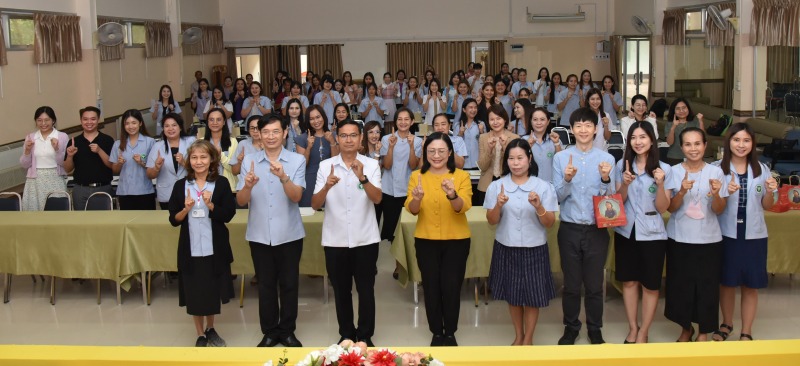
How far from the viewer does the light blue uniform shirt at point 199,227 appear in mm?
5719

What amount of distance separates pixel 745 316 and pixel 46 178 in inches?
231

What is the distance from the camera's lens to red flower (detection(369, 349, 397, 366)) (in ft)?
10.1

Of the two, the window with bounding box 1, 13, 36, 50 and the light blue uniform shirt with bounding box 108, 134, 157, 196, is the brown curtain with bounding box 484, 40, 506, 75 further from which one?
the light blue uniform shirt with bounding box 108, 134, 157, 196

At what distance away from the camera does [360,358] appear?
123 inches

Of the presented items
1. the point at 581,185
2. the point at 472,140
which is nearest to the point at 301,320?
the point at 581,185

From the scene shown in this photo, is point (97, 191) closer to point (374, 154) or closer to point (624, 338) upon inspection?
point (374, 154)

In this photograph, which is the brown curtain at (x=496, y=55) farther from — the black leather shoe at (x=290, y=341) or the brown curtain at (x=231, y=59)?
the black leather shoe at (x=290, y=341)

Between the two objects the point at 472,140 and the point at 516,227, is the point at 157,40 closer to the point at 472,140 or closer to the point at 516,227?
the point at 472,140

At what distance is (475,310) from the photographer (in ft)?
22.3

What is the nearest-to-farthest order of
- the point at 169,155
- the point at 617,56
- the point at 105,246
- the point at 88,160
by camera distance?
1. the point at 105,246
2. the point at 169,155
3. the point at 88,160
4. the point at 617,56

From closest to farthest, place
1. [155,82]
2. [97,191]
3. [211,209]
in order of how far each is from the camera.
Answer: [211,209]
[97,191]
[155,82]

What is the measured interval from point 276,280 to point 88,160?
2.79m

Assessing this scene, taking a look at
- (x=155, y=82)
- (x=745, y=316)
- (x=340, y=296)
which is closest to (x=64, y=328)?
(x=340, y=296)

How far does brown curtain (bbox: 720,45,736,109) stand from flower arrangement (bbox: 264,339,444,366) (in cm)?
1204
